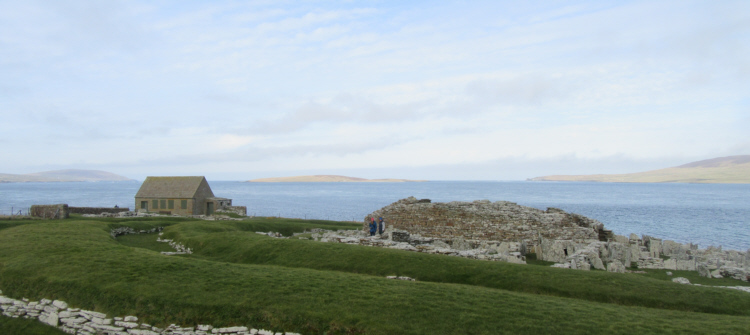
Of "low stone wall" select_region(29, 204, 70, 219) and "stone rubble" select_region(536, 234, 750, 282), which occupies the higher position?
"low stone wall" select_region(29, 204, 70, 219)

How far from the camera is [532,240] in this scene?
27016 millimetres

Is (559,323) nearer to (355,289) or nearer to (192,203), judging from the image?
(355,289)

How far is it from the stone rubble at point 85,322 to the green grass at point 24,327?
0.47 ft

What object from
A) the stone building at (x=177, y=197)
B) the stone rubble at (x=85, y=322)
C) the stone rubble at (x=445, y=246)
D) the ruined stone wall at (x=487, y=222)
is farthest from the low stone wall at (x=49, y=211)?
the ruined stone wall at (x=487, y=222)

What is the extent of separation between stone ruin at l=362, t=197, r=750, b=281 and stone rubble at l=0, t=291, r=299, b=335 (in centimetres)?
1224

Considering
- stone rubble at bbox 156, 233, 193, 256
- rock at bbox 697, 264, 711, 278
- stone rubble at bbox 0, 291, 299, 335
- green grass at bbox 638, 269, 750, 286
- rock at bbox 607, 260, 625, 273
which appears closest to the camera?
stone rubble at bbox 0, 291, 299, 335

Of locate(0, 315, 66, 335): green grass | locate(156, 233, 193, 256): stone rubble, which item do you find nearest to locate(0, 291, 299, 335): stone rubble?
locate(0, 315, 66, 335): green grass

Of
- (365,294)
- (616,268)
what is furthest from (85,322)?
(616,268)

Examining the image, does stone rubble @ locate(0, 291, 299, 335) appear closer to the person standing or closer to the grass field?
the grass field

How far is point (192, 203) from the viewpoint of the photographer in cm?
4616

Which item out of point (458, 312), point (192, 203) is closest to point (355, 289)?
point (458, 312)

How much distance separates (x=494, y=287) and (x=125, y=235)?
2567cm

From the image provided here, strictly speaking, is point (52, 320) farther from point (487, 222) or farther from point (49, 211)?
point (49, 211)

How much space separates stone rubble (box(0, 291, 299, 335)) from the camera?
12.0 metres
